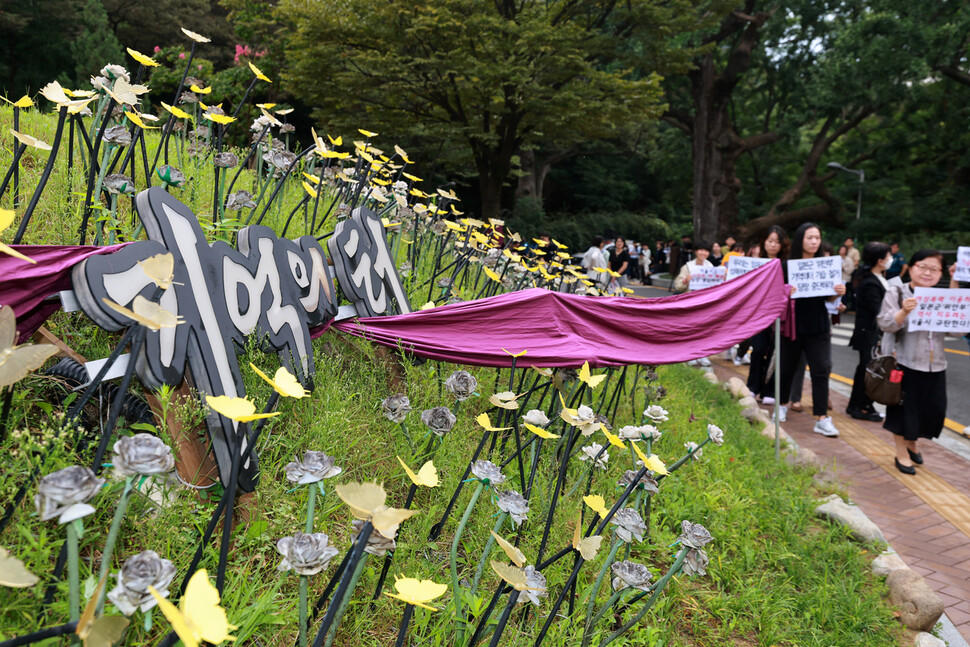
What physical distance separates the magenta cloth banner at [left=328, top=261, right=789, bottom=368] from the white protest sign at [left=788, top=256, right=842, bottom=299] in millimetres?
1691

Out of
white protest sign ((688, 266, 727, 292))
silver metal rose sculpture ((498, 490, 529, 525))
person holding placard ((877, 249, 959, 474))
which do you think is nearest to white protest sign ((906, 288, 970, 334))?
person holding placard ((877, 249, 959, 474))

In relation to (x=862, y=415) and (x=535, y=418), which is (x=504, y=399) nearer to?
(x=535, y=418)

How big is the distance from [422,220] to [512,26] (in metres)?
8.73

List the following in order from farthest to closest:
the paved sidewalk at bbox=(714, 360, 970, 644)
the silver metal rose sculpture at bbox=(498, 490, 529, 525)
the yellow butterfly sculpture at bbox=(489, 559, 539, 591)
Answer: the paved sidewalk at bbox=(714, 360, 970, 644) < the silver metal rose sculpture at bbox=(498, 490, 529, 525) < the yellow butterfly sculpture at bbox=(489, 559, 539, 591)

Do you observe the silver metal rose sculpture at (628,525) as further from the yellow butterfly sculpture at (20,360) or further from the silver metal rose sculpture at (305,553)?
the yellow butterfly sculpture at (20,360)

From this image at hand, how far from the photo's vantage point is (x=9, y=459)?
161 cm

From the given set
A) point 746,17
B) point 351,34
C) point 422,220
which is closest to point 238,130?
point 351,34

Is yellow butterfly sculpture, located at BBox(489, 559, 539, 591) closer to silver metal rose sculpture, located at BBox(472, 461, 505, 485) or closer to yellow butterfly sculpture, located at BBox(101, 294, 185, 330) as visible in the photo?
silver metal rose sculpture, located at BBox(472, 461, 505, 485)

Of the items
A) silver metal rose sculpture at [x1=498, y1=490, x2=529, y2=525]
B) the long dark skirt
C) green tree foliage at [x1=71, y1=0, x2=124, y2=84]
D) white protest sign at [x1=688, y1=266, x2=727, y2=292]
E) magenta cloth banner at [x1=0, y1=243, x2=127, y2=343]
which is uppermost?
green tree foliage at [x1=71, y1=0, x2=124, y2=84]

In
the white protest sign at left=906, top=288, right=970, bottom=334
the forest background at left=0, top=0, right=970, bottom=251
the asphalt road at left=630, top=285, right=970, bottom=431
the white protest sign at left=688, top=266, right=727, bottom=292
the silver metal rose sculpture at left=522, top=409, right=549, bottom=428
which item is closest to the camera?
the silver metal rose sculpture at left=522, top=409, right=549, bottom=428

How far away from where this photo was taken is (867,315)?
18.8 feet

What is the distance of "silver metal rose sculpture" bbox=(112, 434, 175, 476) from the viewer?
964 mm

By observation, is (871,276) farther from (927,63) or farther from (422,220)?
(927,63)

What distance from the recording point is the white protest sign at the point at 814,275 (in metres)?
5.37
